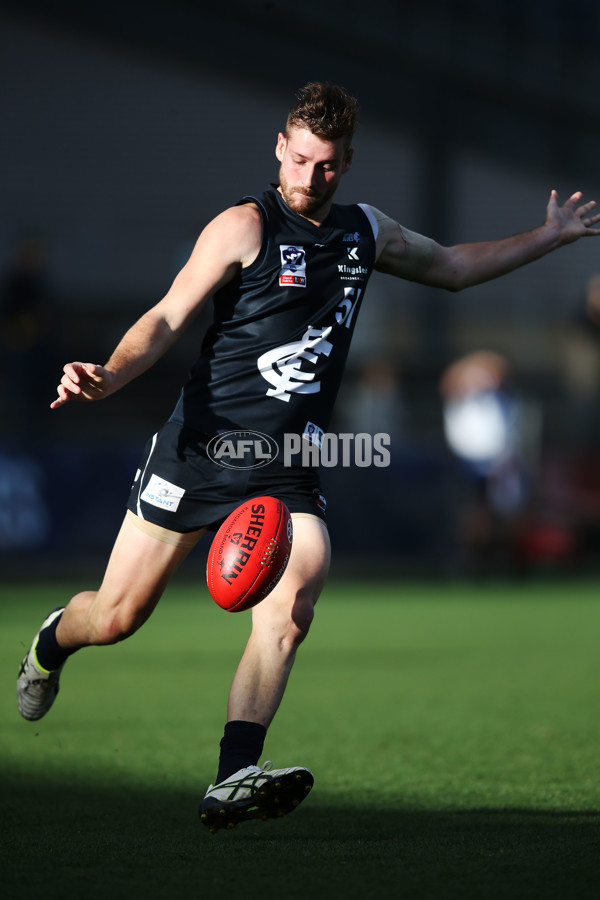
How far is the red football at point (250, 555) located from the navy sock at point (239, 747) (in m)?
0.42

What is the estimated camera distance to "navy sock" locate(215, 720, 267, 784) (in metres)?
4.07

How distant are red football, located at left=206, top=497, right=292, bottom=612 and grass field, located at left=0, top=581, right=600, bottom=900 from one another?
0.81 metres

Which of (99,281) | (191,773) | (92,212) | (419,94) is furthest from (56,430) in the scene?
(419,94)

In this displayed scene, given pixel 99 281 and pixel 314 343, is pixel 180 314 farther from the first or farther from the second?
pixel 99 281

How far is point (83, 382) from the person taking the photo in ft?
12.8

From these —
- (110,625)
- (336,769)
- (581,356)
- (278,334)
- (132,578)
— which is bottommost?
(336,769)

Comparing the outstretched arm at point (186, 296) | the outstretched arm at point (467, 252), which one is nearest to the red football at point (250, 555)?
the outstretched arm at point (186, 296)

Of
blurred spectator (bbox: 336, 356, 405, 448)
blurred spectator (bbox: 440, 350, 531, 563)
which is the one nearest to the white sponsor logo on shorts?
blurred spectator (bbox: 440, 350, 531, 563)

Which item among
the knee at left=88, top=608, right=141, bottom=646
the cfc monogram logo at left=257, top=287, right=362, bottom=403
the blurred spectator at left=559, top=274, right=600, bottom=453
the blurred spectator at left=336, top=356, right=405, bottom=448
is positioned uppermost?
the blurred spectator at left=559, top=274, right=600, bottom=453

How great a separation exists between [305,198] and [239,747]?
1.98 meters

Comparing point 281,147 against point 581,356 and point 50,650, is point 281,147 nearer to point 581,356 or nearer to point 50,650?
point 50,650

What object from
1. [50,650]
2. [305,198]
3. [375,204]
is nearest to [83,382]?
[305,198]

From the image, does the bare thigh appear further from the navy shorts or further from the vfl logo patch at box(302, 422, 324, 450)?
the vfl logo patch at box(302, 422, 324, 450)

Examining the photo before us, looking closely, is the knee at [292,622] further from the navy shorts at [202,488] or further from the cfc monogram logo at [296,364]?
the cfc monogram logo at [296,364]
